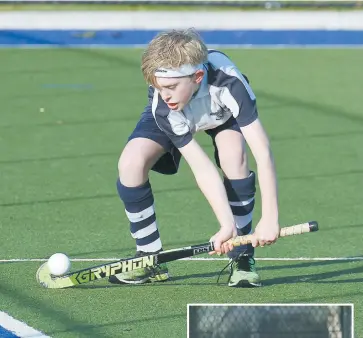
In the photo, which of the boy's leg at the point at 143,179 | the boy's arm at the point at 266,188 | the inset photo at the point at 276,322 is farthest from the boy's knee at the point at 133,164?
the inset photo at the point at 276,322

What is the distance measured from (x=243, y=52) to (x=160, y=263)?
7897 millimetres

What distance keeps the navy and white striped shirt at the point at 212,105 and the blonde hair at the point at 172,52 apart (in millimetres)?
120

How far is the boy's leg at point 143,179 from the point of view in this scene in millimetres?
4789

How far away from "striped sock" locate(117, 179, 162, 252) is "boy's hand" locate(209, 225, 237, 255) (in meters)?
0.56

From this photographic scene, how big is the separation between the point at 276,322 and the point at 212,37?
1059 cm

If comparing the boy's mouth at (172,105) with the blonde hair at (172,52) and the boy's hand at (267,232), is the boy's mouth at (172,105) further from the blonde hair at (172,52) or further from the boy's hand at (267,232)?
the boy's hand at (267,232)

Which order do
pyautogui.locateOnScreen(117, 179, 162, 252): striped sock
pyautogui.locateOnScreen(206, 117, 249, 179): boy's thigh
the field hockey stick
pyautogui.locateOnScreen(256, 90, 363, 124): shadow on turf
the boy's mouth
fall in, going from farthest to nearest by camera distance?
pyautogui.locateOnScreen(256, 90, 363, 124): shadow on turf, pyautogui.locateOnScreen(117, 179, 162, 252): striped sock, pyautogui.locateOnScreen(206, 117, 249, 179): boy's thigh, the field hockey stick, the boy's mouth

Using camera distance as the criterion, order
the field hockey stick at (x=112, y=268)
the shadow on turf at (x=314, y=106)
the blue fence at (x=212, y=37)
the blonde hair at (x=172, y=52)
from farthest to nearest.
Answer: the blue fence at (x=212, y=37) < the shadow on turf at (x=314, y=106) < the field hockey stick at (x=112, y=268) < the blonde hair at (x=172, y=52)

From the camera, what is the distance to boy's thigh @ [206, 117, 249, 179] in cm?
476

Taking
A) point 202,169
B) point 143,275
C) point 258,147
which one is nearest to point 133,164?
point 202,169

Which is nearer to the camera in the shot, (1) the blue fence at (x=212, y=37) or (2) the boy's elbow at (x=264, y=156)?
(2) the boy's elbow at (x=264, y=156)

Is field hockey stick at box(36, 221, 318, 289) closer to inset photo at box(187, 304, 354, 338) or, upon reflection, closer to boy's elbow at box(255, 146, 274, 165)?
boy's elbow at box(255, 146, 274, 165)

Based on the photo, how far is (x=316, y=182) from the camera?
23.0 feet

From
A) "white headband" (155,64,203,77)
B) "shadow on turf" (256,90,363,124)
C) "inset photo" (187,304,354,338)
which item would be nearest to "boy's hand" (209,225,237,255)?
"white headband" (155,64,203,77)
